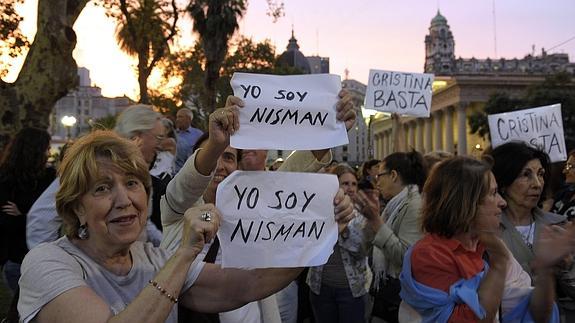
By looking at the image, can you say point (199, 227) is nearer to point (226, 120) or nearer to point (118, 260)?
point (118, 260)

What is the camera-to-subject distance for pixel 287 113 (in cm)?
254

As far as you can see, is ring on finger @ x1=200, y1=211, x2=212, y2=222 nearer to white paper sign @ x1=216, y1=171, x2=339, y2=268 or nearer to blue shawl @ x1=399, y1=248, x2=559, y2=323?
white paper sign @ x1=216, y1=171, x2=339, y2=268

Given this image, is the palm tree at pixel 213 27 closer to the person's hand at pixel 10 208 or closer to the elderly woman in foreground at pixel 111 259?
the person's hand at pixel 10 208

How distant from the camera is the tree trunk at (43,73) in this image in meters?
9.77

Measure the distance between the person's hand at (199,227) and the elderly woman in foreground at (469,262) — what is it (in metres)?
1.28

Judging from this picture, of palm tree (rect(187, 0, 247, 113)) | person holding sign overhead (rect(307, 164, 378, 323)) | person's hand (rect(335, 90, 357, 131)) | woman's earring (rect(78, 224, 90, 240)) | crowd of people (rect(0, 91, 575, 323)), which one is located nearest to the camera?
crowd of people (rect(0, 91, 575, 323))

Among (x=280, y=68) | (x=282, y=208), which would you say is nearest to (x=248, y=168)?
(x=282, y=208)

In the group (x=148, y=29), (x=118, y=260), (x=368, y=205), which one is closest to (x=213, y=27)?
(x=148, y=29)

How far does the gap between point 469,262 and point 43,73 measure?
830cm

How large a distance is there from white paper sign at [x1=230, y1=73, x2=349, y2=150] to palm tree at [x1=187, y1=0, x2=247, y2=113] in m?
22.8

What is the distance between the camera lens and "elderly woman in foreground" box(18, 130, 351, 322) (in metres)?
2.06

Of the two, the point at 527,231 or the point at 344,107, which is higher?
the point at 344,107

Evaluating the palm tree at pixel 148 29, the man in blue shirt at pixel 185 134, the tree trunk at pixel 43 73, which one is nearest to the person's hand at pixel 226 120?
the man in blue shirt at pixel 185 134

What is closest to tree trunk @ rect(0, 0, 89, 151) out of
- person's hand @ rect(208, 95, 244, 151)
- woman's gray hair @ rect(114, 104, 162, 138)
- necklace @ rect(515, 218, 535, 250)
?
woman's gray hair @ rect(114, 104, 162, 138)
